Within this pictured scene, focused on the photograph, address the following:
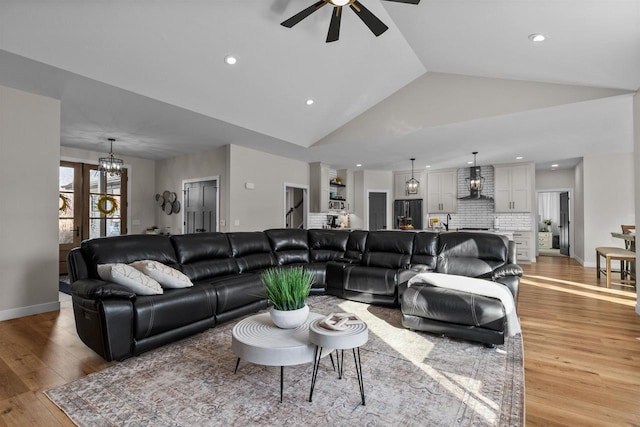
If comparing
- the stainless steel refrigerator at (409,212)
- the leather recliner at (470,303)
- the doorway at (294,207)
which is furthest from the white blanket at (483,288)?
the stainless steel refrigerator at (409,212)

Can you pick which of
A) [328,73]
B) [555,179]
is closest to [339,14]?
[328,73]

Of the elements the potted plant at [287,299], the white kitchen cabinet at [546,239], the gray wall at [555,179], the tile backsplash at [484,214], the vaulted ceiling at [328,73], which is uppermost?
the vaulted ceiling at [328,73]

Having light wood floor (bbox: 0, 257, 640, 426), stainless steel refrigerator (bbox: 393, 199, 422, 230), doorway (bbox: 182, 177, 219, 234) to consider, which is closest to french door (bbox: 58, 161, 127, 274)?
doorway (bbox: 182, 177, 219, 234)

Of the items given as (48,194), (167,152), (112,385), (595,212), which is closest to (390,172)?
(595,212)

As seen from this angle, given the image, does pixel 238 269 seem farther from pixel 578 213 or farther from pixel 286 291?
pixel 578 213

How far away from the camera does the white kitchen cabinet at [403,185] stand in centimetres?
955

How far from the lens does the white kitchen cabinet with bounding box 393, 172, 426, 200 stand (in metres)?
9.55

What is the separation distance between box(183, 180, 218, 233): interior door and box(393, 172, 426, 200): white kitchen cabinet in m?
5.61

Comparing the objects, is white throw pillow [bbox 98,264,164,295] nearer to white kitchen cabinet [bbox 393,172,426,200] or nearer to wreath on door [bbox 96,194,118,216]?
wreath on door [bbox 96,194,118,216]

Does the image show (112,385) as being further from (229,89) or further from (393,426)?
(229,89)

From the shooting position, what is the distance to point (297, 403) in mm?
1927

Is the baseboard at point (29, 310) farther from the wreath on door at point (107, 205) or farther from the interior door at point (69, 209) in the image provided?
the wreath on door at point (107, 205)

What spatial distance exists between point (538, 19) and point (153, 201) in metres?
8.12

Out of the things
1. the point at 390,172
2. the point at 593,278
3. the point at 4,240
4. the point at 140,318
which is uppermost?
the point at 390,172
